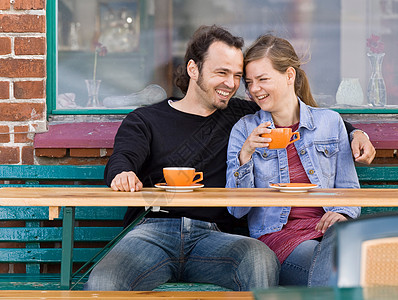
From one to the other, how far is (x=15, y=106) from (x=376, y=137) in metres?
1.88

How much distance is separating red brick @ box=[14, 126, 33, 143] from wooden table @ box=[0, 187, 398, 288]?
42.1 inches

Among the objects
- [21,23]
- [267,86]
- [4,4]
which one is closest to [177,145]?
[267,86]

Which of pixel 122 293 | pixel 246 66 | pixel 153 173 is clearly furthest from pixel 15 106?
pixel 122 293

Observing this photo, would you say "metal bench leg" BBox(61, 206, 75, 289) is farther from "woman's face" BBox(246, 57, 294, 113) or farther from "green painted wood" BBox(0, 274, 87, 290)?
"woman's face" BBox(246, 57, 294, 113)

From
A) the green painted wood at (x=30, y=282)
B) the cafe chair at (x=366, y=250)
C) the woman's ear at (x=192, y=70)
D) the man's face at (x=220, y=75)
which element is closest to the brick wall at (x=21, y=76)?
the green painted wood at (x=30, y=282)

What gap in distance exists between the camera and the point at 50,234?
324 centimetres

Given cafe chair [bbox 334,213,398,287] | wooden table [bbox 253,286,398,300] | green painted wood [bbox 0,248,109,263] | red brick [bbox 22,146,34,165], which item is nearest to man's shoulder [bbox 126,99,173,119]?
red brick [bbox 22,146,34,165]

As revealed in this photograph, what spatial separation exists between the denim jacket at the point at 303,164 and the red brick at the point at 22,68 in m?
1.14

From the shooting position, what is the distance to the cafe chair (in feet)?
4.35

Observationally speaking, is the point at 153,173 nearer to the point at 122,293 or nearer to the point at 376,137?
the point at 122,293

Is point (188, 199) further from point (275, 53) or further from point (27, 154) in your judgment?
point (27, 154)

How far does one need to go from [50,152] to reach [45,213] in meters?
0.34

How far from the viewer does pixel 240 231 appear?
3266 mm

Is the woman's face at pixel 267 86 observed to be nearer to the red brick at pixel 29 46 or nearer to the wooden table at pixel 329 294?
the red brick at pixel 29 46
